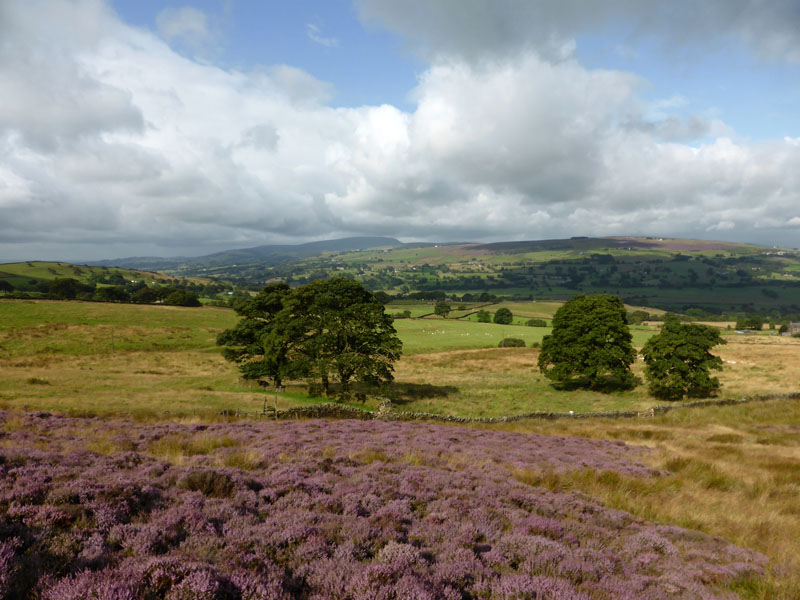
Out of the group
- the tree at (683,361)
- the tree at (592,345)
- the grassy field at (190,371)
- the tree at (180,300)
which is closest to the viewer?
the grassy field at (190,371)

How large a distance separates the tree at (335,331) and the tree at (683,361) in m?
28.0

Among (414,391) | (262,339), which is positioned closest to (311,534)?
(262,339)

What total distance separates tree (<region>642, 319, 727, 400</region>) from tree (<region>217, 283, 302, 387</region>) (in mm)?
37428

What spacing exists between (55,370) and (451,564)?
55.2 m

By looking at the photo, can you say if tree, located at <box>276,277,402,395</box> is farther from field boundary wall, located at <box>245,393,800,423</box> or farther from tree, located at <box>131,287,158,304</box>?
tree, located at <box>131,287,158,304</box>

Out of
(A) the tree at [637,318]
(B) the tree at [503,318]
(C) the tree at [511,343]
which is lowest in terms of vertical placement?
Answer: (A) the tree at [637,318]

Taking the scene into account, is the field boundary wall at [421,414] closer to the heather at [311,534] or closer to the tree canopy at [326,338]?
the tree canopy at [326,338]

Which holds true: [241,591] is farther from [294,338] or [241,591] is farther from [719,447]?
[294,338]

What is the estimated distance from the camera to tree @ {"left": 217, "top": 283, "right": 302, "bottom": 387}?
34594mm

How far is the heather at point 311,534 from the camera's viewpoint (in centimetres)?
499

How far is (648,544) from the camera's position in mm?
8109

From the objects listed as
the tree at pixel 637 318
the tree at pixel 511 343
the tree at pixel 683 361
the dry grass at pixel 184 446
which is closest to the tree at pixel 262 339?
the dry grass at pixel 184 446

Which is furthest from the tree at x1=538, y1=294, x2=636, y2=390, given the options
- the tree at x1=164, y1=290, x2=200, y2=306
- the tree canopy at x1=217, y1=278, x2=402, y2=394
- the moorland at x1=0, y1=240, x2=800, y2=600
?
the tree at x1=164, y1=290, x2=200, y2=306

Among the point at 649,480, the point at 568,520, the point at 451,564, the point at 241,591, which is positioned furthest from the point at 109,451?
the point at 649,480
